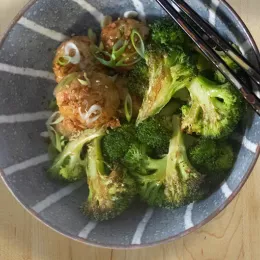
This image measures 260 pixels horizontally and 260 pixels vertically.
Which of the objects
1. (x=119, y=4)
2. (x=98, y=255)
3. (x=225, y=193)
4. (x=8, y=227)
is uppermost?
(x=119, y=4)

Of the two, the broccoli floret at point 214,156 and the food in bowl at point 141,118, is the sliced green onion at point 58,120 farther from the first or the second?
the broccoli floret at point 214,156

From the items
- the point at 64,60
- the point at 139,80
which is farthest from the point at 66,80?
the point at 139,80

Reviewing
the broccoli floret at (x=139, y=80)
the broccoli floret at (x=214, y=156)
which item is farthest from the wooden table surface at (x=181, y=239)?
the broccoli floret at (x=139, y=80)

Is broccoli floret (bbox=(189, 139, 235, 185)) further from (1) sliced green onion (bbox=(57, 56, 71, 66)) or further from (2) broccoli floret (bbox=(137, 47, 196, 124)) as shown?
(1) sliced green onion (bbox=(57, 56, 71, 66))

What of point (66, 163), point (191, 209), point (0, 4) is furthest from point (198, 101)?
point (0, 4)

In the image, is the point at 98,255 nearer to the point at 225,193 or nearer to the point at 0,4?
the point at 225,193

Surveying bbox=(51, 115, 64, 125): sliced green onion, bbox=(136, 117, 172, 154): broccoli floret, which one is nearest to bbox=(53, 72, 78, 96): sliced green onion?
bbox=(51, 115, 64, 125): sliced green onion
